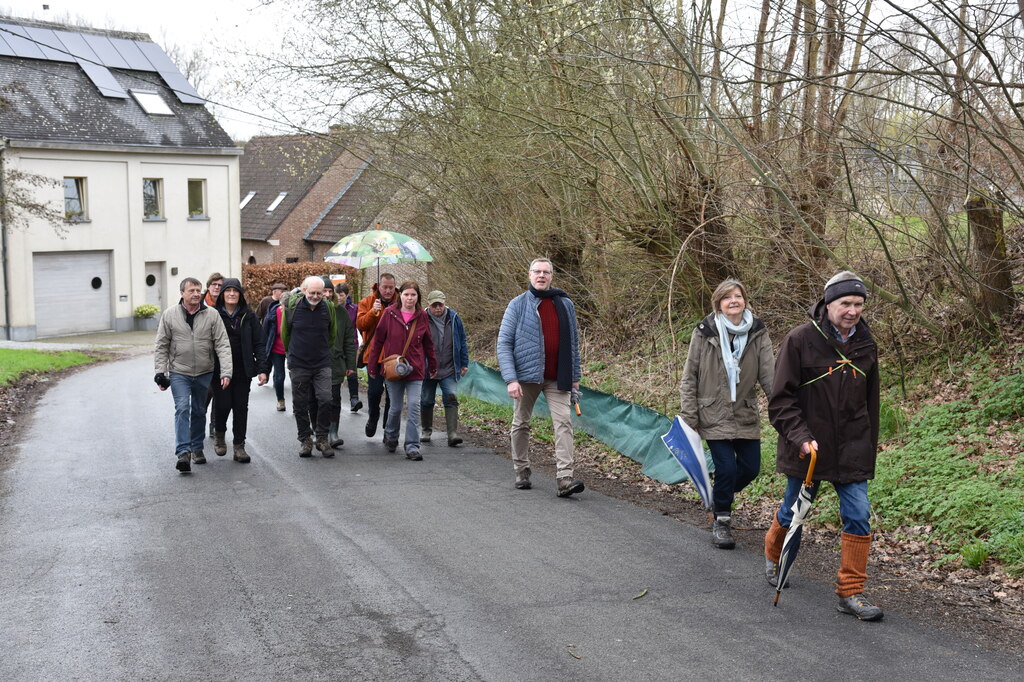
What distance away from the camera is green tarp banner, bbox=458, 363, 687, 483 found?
32.8 ft

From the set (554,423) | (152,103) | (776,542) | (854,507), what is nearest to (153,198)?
(152,103)

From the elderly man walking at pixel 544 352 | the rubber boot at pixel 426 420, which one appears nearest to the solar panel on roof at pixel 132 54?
the rubber boot at pixel 426 420

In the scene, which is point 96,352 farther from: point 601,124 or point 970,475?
point 970,475

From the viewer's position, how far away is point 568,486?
9188 millimetres

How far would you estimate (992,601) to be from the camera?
20.6 ft

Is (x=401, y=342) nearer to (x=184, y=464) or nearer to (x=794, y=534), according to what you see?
(x=184, y=464)

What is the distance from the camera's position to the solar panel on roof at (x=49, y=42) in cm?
3738

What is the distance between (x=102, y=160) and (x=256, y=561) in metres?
32.3

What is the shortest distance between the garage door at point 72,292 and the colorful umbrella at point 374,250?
73.7 ft

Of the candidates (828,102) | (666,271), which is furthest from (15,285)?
(828,102)

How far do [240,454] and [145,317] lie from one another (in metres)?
28.6

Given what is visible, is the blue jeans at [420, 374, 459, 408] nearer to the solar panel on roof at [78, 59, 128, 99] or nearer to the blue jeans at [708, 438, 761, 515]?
the blue jeans at [708, 438, 761, 515]

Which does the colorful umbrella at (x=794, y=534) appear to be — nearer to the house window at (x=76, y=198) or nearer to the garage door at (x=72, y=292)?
the garage door at (x=72, y=292)

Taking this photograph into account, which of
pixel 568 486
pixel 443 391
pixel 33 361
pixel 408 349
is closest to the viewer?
pixel 568 486
